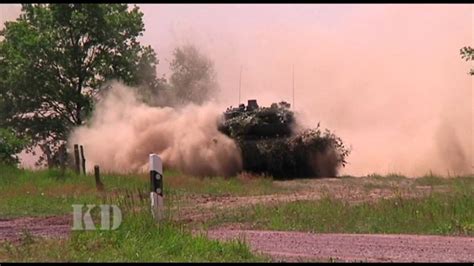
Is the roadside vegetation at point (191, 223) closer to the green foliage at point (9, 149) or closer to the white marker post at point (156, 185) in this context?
the white marker post at point (156, 185)

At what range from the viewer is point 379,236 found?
11359 mm

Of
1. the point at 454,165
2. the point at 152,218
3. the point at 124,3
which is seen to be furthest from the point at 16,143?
the point at 152,218

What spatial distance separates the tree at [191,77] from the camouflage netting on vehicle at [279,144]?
12.4m

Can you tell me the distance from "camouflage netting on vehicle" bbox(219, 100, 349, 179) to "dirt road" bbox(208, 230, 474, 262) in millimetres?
19572

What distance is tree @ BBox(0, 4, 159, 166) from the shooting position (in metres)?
43.8

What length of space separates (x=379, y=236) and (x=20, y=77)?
117 ft

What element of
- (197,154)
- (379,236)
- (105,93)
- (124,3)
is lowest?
(379,236)

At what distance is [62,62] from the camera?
4419cm

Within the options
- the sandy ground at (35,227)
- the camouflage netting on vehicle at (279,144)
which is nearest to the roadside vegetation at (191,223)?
the sandy ground at (35,227)

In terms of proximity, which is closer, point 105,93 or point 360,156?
point 360,156

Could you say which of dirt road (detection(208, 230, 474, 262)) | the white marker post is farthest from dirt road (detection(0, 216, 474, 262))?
the white marker post

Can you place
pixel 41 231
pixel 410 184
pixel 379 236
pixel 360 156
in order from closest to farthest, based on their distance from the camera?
pixel 379 236, pixel 41 231, pixel 410 184, pixel 360 156

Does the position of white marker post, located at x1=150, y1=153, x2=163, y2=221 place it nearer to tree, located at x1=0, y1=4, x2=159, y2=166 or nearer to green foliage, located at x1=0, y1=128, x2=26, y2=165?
green foliage, located at x1=0, y1=128, x2=26, y2=165

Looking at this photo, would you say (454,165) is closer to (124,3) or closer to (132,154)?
(132,154)
